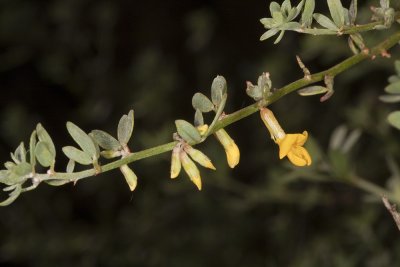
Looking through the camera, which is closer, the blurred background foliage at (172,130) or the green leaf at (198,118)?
the green leaf at (198,118)

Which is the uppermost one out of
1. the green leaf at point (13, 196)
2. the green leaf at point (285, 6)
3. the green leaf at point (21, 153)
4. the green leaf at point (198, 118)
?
the green leaf at point (21, 153)

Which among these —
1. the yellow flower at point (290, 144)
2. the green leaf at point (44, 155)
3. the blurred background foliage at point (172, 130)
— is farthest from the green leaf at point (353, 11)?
the blurred background foliage at point (172, 130)

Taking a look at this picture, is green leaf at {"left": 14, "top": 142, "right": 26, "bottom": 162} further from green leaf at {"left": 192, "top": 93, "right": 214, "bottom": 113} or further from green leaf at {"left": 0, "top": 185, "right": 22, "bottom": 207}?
green leaf at {"left": 192, "top": 93, "right": 214, "bottom": 113}

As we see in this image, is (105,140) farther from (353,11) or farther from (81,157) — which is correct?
(353,11)

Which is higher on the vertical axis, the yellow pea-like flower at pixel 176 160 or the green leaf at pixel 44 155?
the green leaf at pixel 44 155

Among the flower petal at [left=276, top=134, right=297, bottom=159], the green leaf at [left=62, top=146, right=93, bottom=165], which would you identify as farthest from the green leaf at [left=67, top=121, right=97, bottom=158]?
the flower petal at [left=276, top=134, right=297, bottom=159]

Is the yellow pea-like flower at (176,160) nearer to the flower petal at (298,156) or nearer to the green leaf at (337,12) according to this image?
the flower petal at (298,156)

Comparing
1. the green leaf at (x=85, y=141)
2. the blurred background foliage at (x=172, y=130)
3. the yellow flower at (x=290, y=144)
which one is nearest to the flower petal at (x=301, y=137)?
the yellow flower at (x=290, y=144)
